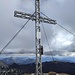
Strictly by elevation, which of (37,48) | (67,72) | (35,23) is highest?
(35,23)

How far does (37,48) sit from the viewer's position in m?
20.4

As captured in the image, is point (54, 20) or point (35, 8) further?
point (54, 20)

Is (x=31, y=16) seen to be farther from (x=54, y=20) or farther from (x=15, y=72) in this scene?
(x=15, y=72)

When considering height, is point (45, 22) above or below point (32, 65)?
above

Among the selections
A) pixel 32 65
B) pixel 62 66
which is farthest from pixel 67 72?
pixel 32 65

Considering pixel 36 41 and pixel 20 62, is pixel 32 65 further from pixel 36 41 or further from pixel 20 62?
pixel 36 41

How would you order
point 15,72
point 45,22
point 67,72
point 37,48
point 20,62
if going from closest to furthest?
point 37,48 < point 45,22 < point 15,72 < point 67,72 < point 20,62

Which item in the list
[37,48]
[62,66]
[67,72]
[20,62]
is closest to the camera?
[37,48]

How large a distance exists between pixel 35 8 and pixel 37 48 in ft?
12.8

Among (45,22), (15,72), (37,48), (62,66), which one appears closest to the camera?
(37,48)

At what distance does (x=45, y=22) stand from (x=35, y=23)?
4.61ft

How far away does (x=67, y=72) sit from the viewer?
4628 centimetres

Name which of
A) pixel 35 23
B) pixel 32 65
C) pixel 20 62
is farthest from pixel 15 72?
pixel 35 23

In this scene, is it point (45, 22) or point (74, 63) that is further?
point (74, 63)
